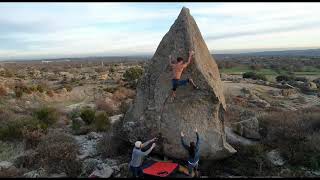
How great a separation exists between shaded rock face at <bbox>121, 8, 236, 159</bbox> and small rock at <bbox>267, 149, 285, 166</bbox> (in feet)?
3.88

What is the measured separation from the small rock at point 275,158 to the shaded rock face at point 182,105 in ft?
3.88

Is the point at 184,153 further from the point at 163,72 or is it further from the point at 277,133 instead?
the point at 277,133

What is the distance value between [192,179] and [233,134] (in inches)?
136

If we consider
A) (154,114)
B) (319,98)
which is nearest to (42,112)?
(154,114)

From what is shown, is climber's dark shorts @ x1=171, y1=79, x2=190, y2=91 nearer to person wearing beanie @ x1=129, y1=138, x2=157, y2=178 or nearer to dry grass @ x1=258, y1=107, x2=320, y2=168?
person wearing beanie @ x1=129, y1=138, x2=157, y2=178

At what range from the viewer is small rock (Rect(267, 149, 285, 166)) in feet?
34.0

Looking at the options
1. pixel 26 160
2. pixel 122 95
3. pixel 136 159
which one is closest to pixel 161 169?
pixel 136 159

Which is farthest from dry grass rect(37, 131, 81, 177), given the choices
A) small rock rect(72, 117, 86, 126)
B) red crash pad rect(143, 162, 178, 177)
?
small rock rect(72, 117, 86, 126)

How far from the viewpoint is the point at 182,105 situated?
10.1 meters

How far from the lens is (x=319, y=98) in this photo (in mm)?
27391

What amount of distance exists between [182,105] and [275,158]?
2.95 meters

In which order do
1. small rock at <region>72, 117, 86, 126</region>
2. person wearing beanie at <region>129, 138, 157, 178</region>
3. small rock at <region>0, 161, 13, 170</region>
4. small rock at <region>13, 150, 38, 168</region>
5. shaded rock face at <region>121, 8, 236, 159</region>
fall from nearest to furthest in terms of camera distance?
person wearing beanie at <region>129, 138, 157, 178</region>, shaded rock face at <region>121, 8, 236, 159</region>, small rock at <region>0, 161, 13, 170</region>, small rock at <region>13, 150, 38, 168</region>, small rock at <region>72, 117, 86, 126</region>

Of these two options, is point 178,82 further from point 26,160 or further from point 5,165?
point 5,165

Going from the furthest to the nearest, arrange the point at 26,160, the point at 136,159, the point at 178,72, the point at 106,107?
the point at 106,107 → the point at 26,160 → the point at 178,72 → the point at 136,159
